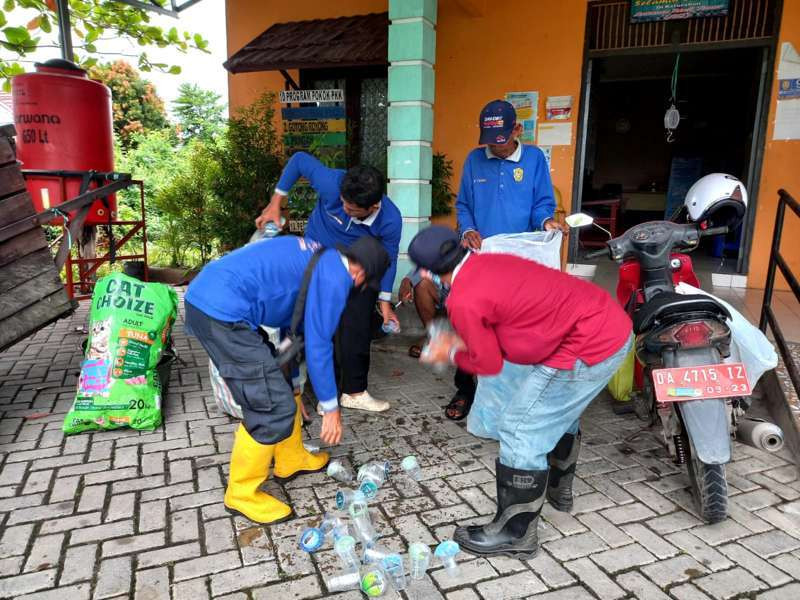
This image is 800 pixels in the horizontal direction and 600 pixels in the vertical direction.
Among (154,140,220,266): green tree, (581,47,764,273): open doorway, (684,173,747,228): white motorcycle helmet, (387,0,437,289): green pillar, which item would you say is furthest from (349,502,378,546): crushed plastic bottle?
(581,47,764,273): open doorway

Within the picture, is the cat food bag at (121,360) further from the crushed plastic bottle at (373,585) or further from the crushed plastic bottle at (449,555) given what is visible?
the crushed plastic bottle at (449,555)

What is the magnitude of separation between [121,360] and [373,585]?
2152 mm

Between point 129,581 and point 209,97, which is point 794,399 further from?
point 209,97

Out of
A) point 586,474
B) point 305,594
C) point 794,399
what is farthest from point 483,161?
point 305,594

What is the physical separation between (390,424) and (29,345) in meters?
3.62

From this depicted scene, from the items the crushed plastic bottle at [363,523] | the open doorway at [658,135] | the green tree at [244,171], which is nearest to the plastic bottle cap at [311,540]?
the crushed plastic bottle at [363,523]

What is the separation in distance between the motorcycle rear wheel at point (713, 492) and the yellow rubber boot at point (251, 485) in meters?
1.82

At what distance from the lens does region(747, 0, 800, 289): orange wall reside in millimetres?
5874

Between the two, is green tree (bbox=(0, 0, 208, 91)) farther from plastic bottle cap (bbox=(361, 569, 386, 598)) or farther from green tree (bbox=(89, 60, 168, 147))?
green tree (bbox=(89, 60, 168, 147))

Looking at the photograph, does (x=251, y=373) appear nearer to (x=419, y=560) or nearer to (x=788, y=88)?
(x=419, y=560)

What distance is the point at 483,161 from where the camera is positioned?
3854mm

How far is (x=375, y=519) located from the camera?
262 cm

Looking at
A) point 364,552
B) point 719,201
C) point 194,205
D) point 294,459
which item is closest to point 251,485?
point 294,459

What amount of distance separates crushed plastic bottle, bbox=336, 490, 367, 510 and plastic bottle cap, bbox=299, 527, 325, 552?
27cm
